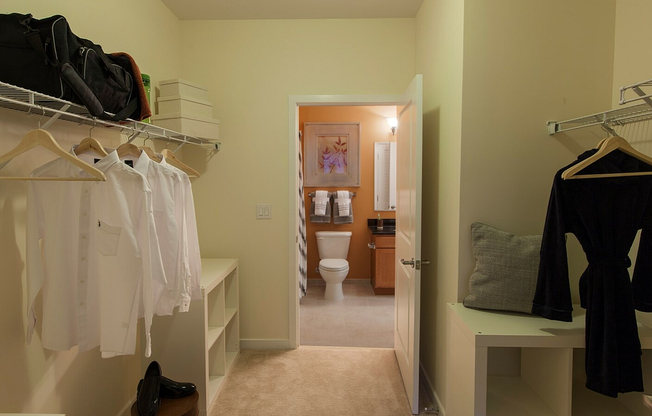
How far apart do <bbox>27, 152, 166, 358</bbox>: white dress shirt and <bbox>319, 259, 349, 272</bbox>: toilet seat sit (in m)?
2.88

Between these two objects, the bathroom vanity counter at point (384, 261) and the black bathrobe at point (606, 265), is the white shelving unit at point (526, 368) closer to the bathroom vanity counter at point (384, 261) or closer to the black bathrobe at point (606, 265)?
the black bathrobe at point (606, 265)

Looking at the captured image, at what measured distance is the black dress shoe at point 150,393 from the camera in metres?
1.74

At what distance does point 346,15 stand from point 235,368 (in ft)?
9.18

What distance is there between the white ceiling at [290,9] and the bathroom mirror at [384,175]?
2.15 metres

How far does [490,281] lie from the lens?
171cm

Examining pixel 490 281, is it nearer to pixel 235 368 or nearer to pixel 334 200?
pixel 235 368

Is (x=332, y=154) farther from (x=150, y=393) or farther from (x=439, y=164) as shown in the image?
(x=150, y=393)

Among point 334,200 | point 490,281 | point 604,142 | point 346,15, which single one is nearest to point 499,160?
point 604,142

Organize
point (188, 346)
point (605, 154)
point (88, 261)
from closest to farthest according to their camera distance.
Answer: point (605, 154) → point (88, 261) → point (188, 346)

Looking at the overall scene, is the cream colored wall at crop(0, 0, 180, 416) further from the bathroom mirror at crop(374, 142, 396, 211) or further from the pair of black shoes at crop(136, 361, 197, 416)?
the bathroom mirror at crop(374, 142, 396, 211)

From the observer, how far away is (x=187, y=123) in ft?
8.03

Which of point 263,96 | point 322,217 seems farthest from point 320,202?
point 263,96

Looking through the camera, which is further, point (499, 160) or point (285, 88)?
point (285, 88)

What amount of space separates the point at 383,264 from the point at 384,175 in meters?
1.19
